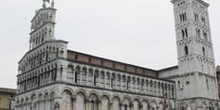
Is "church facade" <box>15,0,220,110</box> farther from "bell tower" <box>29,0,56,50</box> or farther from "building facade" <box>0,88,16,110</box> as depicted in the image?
"building facade" <box>0,88,16,110</box>

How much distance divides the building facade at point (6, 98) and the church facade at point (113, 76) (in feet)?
28.4

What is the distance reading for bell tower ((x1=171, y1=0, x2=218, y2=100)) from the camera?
49375 mm

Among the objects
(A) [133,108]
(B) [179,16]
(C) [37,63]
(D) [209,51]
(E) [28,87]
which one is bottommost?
(A) [133,108]

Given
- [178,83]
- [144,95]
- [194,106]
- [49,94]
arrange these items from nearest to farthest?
1. [49,94]
2. [144,95]
3. [194,106]
4. [178,83]

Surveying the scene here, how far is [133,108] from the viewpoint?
4291 cm

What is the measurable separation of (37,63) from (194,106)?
27.7 metres

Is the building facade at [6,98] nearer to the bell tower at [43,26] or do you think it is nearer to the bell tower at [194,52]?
the bell tower at [43,26]

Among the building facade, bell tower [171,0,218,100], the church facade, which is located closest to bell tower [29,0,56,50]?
the church facade

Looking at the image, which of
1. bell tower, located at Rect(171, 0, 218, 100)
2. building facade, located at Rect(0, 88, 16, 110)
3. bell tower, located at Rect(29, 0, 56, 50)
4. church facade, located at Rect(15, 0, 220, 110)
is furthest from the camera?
building facade, located at Rect(0, 88, 16, 110)

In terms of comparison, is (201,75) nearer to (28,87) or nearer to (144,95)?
(144,95)

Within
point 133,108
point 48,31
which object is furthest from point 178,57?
point 48,31

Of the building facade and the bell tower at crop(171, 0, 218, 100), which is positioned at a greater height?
the bell tower at crop(171, 0, 218, 100)

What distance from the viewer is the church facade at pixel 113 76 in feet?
117

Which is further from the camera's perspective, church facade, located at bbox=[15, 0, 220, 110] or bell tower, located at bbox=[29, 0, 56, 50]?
bell tower, located at bbox=[29, 0, 56, 50]
